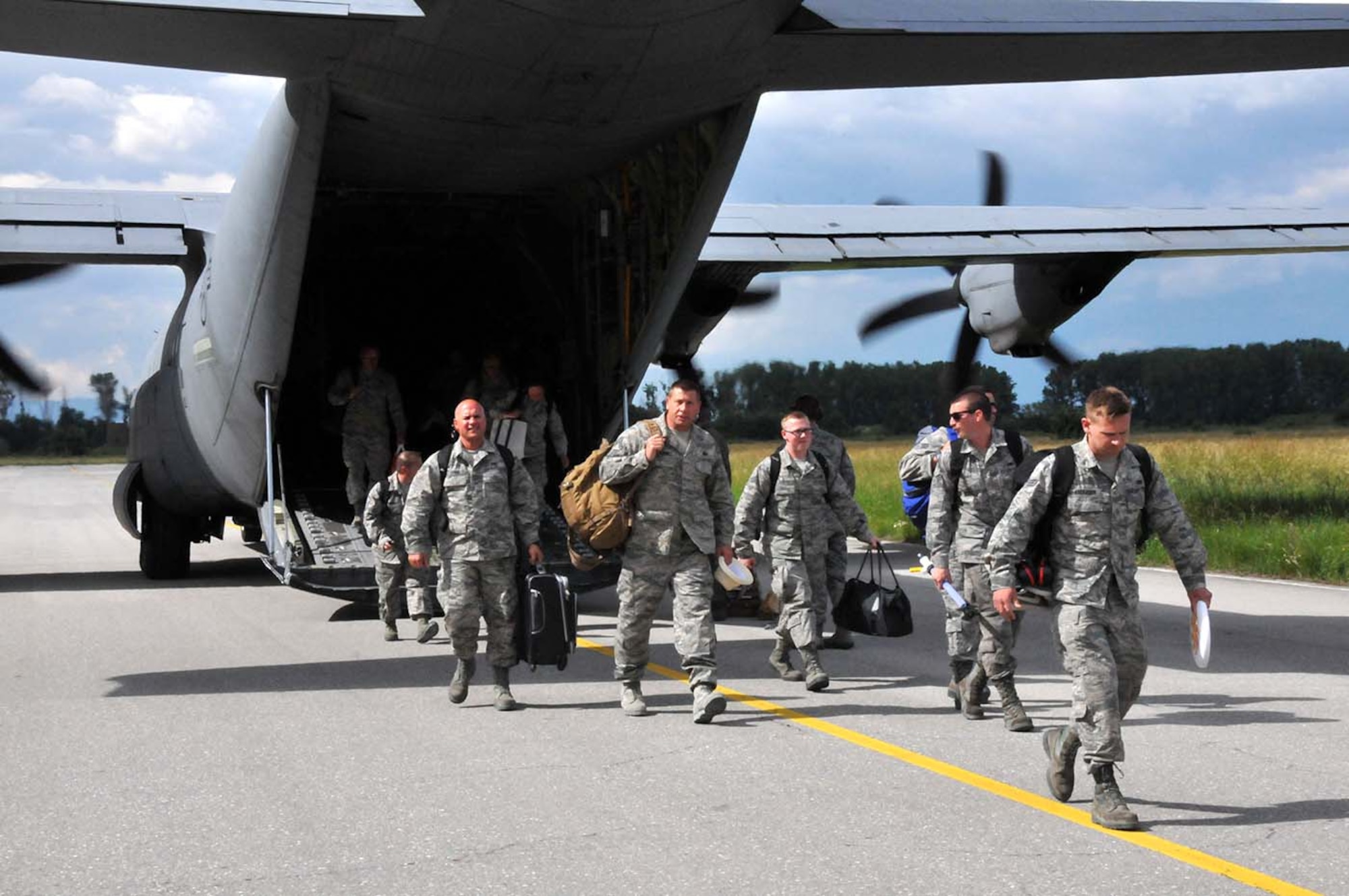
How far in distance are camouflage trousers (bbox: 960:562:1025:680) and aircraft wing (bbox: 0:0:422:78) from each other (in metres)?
4.52

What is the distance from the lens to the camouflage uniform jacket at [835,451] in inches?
401

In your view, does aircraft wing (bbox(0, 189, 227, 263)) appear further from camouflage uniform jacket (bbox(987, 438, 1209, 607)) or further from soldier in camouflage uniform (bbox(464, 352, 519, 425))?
camouflage uniform jacket (bbox(987, 438, 1209, 607))

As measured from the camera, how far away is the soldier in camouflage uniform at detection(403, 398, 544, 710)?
8.29 metres

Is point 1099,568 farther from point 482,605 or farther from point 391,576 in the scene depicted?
point 391,576

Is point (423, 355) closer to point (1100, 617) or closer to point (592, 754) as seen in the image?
point (592, 754)

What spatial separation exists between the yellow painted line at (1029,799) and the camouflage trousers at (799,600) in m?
0.53

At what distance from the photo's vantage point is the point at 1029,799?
5871 mm

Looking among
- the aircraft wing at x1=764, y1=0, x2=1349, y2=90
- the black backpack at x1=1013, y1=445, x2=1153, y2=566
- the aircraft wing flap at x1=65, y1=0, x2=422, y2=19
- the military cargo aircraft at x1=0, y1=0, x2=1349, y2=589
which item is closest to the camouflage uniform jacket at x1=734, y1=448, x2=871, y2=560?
the military cargo aircraft at x1=0, y1=0, x2=1349, y2=589

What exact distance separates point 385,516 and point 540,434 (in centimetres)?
225

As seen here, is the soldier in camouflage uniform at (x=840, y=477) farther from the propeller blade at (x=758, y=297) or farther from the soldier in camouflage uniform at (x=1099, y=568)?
the propeller blade at (x=758, y=297)

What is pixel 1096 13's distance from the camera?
8086mm

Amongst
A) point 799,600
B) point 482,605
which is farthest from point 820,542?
point 482,605

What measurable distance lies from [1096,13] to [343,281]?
426 inches

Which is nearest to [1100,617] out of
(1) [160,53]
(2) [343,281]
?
(1) [160,53]
